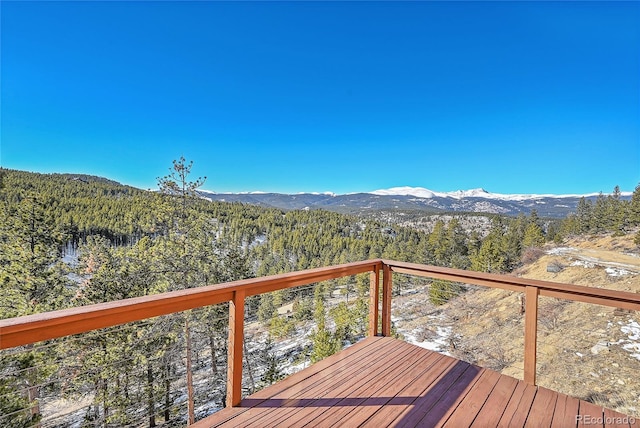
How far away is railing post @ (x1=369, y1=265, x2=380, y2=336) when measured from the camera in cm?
293

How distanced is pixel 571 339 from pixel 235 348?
8486mm

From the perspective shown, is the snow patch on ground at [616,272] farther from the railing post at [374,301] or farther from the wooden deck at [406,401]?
the railing post at [374,301]

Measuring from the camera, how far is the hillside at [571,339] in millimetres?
4852

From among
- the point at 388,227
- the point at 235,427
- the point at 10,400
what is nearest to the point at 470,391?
the point at 235,427

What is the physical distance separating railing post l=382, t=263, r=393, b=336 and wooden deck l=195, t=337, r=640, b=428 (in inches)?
23.7

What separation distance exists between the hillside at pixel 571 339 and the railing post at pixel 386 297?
1287 millimetres

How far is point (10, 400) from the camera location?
5.71 m

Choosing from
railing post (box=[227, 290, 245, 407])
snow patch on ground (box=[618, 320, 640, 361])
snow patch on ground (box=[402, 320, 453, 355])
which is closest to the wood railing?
railing post (box=[227, 290, 245, 407])

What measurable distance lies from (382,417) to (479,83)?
23766 mm

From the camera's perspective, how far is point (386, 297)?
9.80 ft

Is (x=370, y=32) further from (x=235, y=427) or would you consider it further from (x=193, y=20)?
(x=235, y=427)

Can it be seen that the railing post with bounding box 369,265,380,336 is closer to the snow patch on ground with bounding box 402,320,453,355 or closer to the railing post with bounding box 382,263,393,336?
the railing post with bounding box 382,263,393,336

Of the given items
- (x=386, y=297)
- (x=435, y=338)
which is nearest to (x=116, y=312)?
(x=386, y=297)

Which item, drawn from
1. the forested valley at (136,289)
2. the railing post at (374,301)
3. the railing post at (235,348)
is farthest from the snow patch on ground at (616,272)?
the railing post at (235,348)
